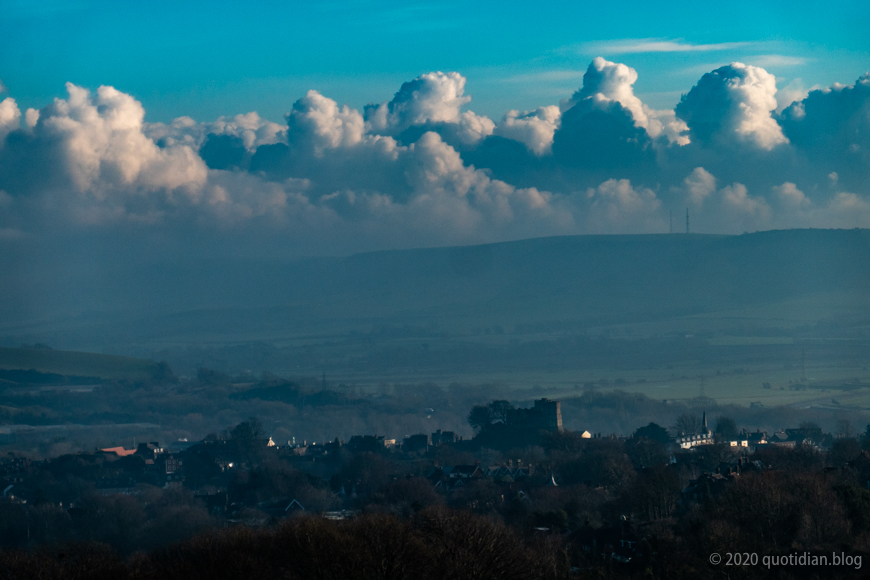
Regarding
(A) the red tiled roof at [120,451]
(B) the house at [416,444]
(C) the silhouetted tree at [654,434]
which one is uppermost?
(C) the silhouetted tree at [654,434]

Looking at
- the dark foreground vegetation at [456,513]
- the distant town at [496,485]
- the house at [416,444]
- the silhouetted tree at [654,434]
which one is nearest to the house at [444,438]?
the distant town at [496,485]

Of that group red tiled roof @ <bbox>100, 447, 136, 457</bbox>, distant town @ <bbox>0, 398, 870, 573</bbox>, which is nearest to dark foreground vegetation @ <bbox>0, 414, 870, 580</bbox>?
distant town @ <bbox>0, 398, 870, 573</bbox>

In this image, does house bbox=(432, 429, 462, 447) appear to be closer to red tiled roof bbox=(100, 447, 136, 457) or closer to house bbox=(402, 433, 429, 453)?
house bbox=(402, 433, 429, 453)

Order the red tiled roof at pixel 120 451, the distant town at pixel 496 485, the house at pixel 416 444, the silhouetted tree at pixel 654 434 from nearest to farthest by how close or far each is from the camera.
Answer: the distant town at pixel 496 485, the silhouetted tree at pixel 654 434, the house at pixel 416 444, the red tiled roof at pixel 120 451

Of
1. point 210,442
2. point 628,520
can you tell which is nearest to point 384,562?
point 628,520

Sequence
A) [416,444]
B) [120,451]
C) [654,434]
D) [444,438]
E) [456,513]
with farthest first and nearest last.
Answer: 1. [120,451]
2. [444,438]
3. [416,444]
4. [654,434]
5. [456,513]

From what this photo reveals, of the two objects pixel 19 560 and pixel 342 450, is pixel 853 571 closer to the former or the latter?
pixel 19 560

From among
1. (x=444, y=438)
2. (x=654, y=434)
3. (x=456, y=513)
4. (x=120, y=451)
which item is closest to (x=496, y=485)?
(x=456, y=513)

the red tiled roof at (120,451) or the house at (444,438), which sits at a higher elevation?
the house at (444,438)

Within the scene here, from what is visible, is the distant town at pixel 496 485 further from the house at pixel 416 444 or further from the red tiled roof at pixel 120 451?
the red tiled roof at pixel 120 451

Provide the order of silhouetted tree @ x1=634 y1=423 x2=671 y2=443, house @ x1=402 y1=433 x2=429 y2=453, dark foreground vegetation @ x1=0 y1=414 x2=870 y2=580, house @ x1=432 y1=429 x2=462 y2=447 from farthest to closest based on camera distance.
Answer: house @ x1=432 y1=429 x2=462 y2=447 → house @ x1=402 y1=433 x2=429 y2=453 → silhouetted tree @ x1=634 y1=423 x2=671 y2=443 → dark foreground vegetation @ x1=0 y1=414 x2=870 y2=580

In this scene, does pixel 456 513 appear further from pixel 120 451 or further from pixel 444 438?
pixel 120 451
